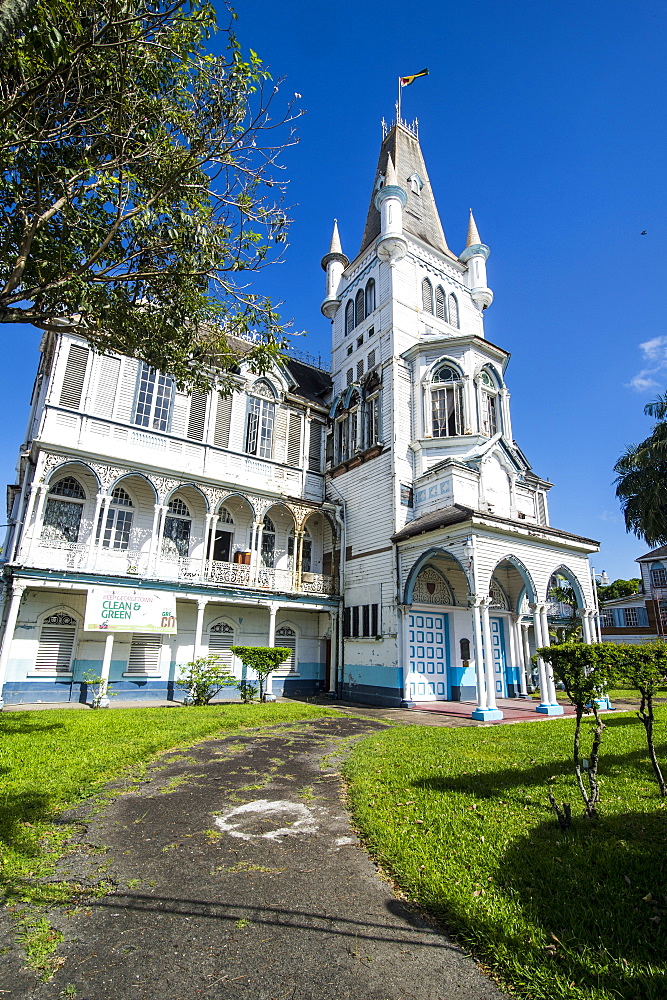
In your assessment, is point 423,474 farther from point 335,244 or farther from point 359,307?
point 335,244

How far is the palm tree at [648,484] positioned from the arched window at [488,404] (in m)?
17.6

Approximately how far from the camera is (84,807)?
19.6 feet

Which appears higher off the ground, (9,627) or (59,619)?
(59,619)

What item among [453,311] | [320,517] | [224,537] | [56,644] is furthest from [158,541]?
[453,311]

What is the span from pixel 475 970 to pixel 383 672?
1663cm

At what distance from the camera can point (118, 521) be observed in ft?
63.6

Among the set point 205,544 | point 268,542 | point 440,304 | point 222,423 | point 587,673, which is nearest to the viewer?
point 587,673

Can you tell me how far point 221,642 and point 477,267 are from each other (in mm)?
23280

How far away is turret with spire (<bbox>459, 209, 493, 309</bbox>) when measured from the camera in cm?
2741

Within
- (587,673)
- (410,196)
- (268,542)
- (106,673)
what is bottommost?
(106,673)

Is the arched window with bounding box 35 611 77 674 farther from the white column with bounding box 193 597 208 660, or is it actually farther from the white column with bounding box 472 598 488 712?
the white column with bounding box 472 598 488 712

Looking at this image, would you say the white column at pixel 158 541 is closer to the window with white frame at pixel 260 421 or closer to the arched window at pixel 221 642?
the arched window at pixel 221 642

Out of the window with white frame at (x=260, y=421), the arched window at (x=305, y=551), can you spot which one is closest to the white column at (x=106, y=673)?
the arched window at (x=305, y=551)

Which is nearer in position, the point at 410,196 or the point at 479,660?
the point at 479,660
